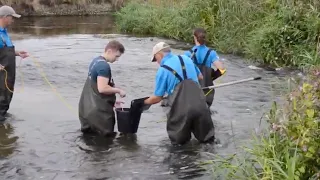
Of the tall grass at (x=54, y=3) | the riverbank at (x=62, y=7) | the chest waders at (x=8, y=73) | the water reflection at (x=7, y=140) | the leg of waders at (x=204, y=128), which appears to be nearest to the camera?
the leg of waders at (x=204, y=128)

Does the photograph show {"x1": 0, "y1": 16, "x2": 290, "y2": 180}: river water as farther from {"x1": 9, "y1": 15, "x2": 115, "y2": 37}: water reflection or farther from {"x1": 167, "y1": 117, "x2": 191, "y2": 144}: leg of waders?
{"x1": 9, "y1": 15, "x2": 115, "y2": 37}: water reflection

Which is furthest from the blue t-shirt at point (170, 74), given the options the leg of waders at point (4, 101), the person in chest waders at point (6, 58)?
the leg of waders at point (4, 101)

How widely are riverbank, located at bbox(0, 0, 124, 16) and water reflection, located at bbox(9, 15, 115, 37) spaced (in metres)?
1.34

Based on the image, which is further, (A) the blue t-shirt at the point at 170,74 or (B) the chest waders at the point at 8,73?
(B) the chest waders at the point at 8,73

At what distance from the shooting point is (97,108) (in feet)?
26.1

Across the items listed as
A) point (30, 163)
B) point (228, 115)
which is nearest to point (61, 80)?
point (228, 115)

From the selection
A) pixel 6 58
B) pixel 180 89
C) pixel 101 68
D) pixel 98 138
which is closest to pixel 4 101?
pixel 6 58

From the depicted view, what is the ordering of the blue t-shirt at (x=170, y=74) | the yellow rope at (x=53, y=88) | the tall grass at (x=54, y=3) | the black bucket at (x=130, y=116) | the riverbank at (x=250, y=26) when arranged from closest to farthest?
A: the blue t-shirt at (x=170, y=74) < the black bucket at (x=130, y=116) < the yellow rope at (x=53, y=88) < the riverbank at (x=250, y=26) < the tall grass at (x=54, y=3)

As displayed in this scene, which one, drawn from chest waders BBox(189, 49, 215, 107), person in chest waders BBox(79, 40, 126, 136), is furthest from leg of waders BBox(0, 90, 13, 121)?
chest waders BBox(189, 49, 215, 107)

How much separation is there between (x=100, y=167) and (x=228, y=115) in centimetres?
327

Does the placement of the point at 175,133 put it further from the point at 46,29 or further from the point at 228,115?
the point at 46,29

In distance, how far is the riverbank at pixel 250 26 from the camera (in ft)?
46.1

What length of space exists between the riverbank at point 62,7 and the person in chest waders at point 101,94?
25053mm

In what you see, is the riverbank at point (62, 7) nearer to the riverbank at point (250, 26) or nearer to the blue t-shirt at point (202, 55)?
the riverbank at point (250, 26)
